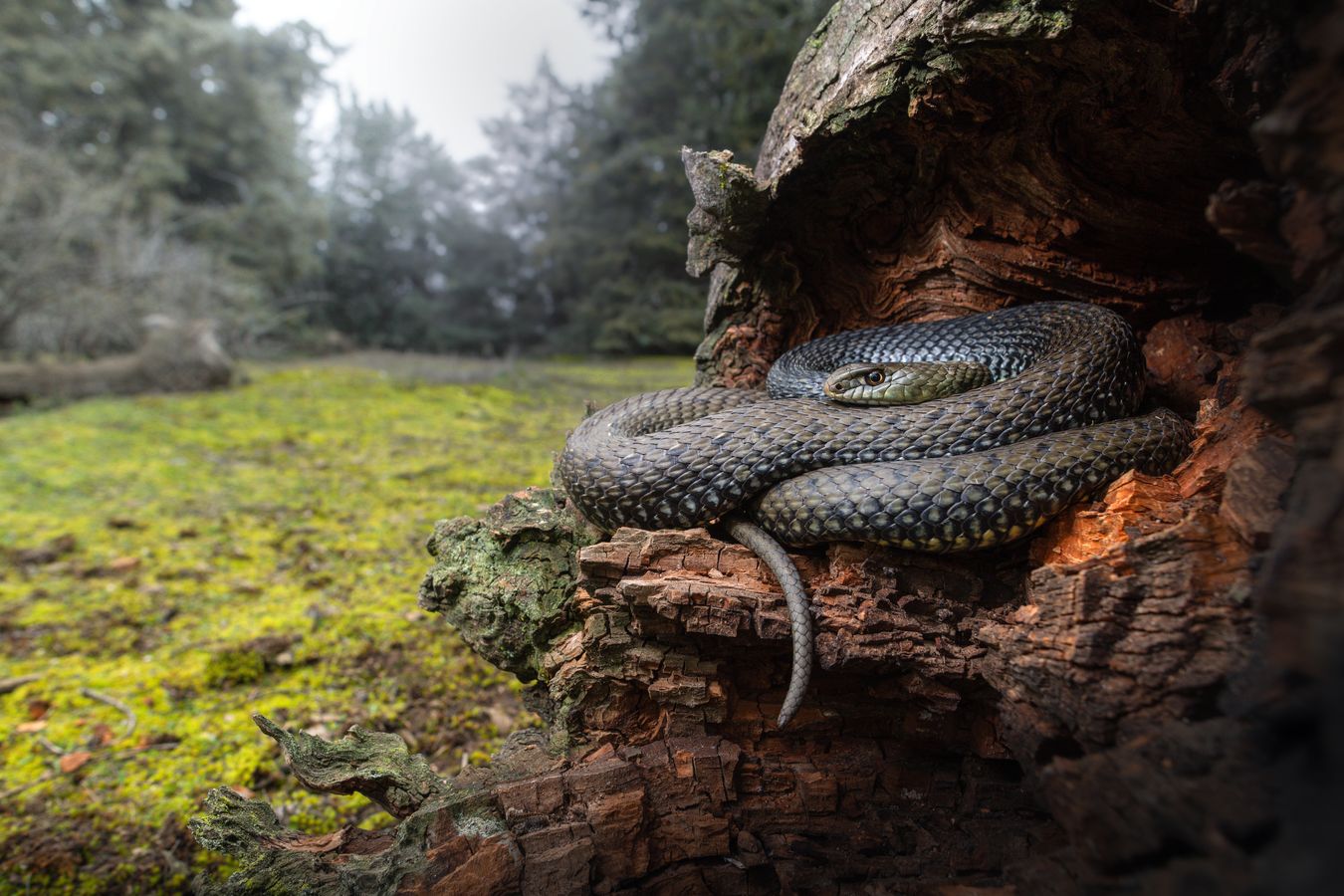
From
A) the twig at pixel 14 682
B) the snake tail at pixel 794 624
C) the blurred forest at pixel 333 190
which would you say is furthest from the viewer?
the blurred forest at pixel 333 190

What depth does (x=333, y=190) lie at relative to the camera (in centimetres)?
2225

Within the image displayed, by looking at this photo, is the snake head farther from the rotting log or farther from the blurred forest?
the blurred forest

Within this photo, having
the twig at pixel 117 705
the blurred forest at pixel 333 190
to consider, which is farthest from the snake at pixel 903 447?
the blurred forest at pixel 333 190

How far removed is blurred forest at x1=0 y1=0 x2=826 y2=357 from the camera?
11.5 metres

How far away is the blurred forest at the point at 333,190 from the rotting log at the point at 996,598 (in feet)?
20.8

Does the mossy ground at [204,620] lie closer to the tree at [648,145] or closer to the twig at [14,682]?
the twig at [14,682]

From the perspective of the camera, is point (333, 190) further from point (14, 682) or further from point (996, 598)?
point (996, 598)

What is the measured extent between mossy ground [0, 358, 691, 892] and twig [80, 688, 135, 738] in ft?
0.04

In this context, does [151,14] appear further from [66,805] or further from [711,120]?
[66,805]

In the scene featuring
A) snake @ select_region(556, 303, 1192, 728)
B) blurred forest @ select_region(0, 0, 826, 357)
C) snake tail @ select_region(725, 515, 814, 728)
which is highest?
blurred forest @ select_region(0, 0, 826, 357)

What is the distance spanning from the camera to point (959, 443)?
2.54 meters

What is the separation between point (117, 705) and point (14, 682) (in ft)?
2.42

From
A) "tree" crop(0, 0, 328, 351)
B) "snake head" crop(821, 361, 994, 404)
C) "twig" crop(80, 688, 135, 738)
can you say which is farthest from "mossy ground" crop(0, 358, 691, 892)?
"tree" crop(0, 0, 328, 351)

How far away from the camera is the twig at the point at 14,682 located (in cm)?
369
